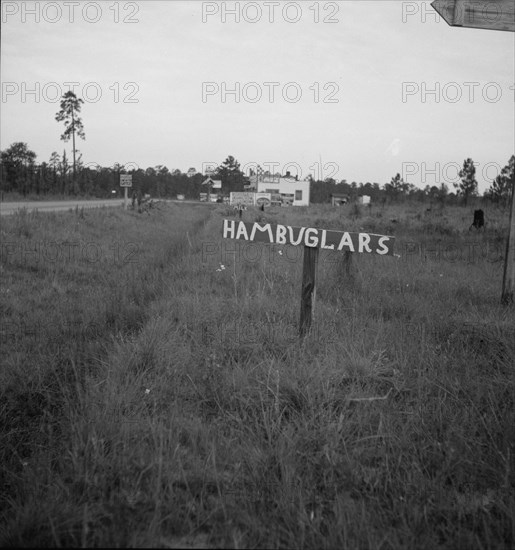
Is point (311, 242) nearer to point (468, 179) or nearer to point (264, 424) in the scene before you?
point (264, 424)

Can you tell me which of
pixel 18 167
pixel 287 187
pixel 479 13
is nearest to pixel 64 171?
pixel 18 167

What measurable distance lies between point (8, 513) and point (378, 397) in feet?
7.05

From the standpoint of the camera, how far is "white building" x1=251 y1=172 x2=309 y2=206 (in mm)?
72312

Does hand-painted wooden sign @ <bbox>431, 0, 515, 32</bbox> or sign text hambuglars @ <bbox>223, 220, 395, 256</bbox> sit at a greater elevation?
hand-painted wooden sign @ <bbox>431, 0, 515, 32</bbox>

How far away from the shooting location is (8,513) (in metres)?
2.19

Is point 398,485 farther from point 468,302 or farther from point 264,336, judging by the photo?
point 468,302

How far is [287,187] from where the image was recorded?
74062 millimetres

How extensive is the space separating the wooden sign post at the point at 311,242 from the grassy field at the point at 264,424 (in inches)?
12.4

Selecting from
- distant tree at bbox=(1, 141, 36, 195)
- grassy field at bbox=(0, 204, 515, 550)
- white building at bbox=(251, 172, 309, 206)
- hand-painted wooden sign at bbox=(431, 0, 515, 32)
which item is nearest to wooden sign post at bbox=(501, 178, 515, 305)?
grassy field at bbox=(0, 204, 515, 550)

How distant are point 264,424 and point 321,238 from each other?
1912mm

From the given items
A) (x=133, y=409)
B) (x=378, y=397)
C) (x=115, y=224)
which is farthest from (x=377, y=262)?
(x=115, y=224)

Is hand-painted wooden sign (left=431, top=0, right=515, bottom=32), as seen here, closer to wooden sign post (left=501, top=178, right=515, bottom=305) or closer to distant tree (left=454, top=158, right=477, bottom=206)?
wooden sign post (left=501, top=178, right=515, bottom=305)

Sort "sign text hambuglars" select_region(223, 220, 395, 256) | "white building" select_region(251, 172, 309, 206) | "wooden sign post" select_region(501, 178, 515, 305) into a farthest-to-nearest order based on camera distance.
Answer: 1. "white building" select_region(251, 172, 309, 206)
2. "wooden sign post" select_region(501, 178, 515, 305)
3. "sign text hambuglars" select_region(223, 220, 395, 256)

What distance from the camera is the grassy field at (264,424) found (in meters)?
1.99
